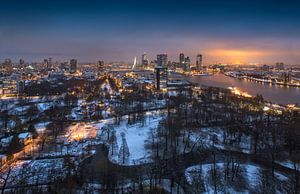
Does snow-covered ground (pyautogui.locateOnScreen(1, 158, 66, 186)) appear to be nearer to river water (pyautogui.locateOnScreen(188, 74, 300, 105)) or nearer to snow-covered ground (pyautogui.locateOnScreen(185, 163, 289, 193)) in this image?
snow-covered ground (pyautogui.locateOnScreen(185, 163, 289, 193))

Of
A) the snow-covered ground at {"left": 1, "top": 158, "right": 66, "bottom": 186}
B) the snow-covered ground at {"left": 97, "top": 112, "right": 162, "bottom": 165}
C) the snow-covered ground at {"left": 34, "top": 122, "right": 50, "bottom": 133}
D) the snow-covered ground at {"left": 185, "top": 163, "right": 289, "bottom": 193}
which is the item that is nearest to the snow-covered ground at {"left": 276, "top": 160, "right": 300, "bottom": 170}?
the snow-covered ground at {"left": 185, "top": 163, "right": 289, "bottom": 193}

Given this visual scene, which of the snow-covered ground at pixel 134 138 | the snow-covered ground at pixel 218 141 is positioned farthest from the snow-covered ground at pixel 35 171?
the snow-covered ground at pixel 218 141

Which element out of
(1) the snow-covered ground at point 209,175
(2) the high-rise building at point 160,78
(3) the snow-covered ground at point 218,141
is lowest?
(1) the snow-covered ground at point 209,175

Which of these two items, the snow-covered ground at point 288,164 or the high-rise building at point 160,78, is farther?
the high-rise building at point 160,78

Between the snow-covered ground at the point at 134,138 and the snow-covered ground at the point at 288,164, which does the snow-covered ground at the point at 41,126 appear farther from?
the snow-covered ground at the point at 288,164

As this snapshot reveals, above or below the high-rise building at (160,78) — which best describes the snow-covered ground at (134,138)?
below

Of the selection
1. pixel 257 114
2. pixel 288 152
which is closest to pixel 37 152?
pixel 288 152

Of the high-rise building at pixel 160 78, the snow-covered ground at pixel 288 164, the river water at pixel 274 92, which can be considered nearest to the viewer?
the snow-covered ground at pixel 288 164

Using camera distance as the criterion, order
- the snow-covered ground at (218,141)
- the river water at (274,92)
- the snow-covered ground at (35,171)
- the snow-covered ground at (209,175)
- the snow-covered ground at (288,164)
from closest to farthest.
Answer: the snow-covered ground at (209,175), the snow-covered ground at (35,171), the snow-covered ground at (288,164), the snow-covered ground at (218,141), the river water at (274,92)

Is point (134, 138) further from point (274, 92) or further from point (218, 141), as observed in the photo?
point (274, 92)
